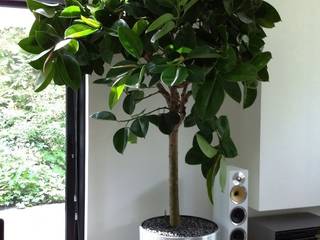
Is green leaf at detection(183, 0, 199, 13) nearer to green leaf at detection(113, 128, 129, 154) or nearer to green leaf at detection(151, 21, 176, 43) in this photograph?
green leaf at detection(151, 21, 176, 43)

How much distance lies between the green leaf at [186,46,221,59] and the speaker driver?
92 centimetres

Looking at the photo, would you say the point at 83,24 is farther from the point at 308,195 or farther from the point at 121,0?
the point at 308,195

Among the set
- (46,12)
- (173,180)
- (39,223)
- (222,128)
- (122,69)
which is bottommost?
(39,223)

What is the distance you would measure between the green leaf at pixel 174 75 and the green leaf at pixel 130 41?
0.54 ft

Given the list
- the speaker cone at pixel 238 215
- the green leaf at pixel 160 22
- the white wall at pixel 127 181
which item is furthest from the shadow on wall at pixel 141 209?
the green leaf at pixel 160 22

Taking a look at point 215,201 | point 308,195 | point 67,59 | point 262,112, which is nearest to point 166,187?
point 215,201

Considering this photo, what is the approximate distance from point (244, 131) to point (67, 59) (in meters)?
1.30

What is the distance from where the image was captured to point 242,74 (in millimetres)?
1428

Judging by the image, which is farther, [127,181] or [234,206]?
[127,181]

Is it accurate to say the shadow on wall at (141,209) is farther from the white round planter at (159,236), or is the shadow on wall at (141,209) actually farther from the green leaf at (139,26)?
the green leaf at (139,26)

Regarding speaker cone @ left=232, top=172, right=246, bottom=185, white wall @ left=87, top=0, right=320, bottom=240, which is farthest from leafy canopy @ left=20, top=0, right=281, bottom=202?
white wall @ left=87, top=0, right=320, bottom=240

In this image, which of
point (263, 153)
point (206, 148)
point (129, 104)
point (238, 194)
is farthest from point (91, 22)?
point (263, 153)

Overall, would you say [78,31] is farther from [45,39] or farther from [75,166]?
[75,166]

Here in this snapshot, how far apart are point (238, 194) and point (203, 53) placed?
985mm
